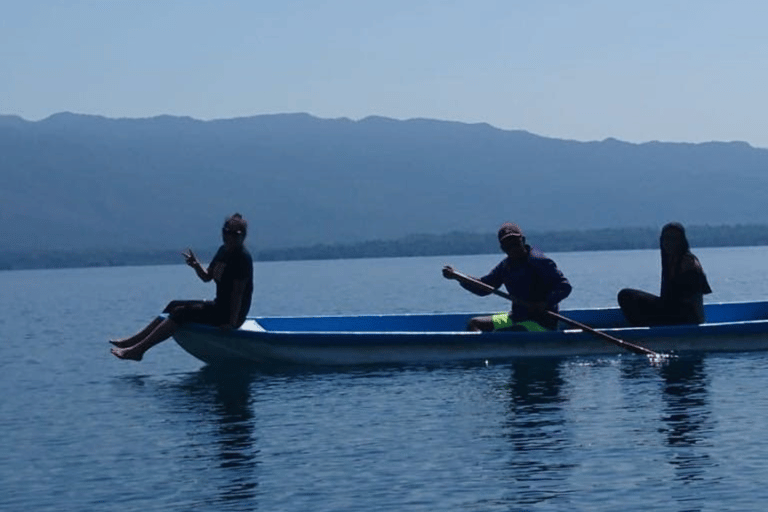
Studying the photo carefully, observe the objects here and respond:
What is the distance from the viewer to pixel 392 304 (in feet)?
206

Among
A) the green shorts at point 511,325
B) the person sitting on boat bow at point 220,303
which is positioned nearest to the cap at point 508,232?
the green shorts at point 511,325

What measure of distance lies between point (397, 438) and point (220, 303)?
709 cm

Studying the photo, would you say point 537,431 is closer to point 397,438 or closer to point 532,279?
point 397,438

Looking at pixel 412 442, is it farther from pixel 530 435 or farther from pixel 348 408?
pixel 348 408

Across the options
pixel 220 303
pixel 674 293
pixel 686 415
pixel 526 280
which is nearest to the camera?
pixel 686 415

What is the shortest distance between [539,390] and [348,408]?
10.1ft

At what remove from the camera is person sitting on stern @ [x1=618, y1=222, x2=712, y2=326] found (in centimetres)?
2438

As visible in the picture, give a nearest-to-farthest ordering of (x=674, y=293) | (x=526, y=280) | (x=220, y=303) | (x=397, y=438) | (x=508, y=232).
→ (x=397, y=438) → (x=508, y=232) → (x=526, y=280) → (x=220, y=303) → (x=674, y=293)

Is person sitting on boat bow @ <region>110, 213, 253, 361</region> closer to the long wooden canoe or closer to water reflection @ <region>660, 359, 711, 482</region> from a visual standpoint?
the long wooden canoe

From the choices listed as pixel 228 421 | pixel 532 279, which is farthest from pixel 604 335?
pixel 228 421

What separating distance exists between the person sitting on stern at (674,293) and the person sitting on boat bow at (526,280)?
1770mm

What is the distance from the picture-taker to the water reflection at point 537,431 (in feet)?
47.6

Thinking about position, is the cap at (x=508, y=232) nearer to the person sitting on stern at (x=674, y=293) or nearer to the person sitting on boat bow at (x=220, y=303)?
the person sitting on stern at (x=674, y=293)

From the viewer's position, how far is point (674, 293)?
25016 mm
